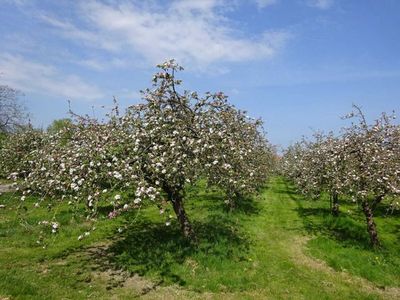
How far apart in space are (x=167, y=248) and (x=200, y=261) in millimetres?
1949

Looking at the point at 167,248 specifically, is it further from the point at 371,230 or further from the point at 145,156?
the point at 371,230

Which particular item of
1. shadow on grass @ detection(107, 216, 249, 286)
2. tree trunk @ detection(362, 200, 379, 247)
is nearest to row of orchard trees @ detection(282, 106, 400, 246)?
tree trunk @ detection(362, 200, 379, 247)

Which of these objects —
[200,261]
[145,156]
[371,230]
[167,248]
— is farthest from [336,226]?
[145,156]

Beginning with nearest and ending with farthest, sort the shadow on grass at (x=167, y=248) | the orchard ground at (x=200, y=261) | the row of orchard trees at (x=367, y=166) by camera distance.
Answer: the orchard ground at (x=200, y=261) → the shadow on grass at (x=167, y=248) → the row of orchard trees at (x=367, y=166)

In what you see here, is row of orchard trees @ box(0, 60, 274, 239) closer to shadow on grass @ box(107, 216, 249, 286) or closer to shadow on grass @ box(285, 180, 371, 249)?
shadow on grass @ box(107, 216, 249, 286)

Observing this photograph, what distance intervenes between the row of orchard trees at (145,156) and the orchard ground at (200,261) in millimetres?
1437

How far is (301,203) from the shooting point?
117 ft

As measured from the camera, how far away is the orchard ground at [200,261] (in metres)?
13.2

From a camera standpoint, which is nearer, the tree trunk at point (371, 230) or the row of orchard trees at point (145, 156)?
the row of orchard trees at point (145, 156)

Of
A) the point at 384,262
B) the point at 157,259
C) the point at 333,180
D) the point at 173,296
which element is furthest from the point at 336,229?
the point at 173,296

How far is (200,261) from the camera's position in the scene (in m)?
15.5

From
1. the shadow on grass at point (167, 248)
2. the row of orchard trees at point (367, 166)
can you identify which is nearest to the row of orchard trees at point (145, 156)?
the shadow on grass at point (167, 248)

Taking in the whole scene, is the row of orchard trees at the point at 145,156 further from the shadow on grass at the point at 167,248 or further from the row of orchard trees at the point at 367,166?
the row of orchard trees at the point at 367,166

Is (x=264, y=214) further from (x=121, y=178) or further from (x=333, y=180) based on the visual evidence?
(x=121, y=178)
